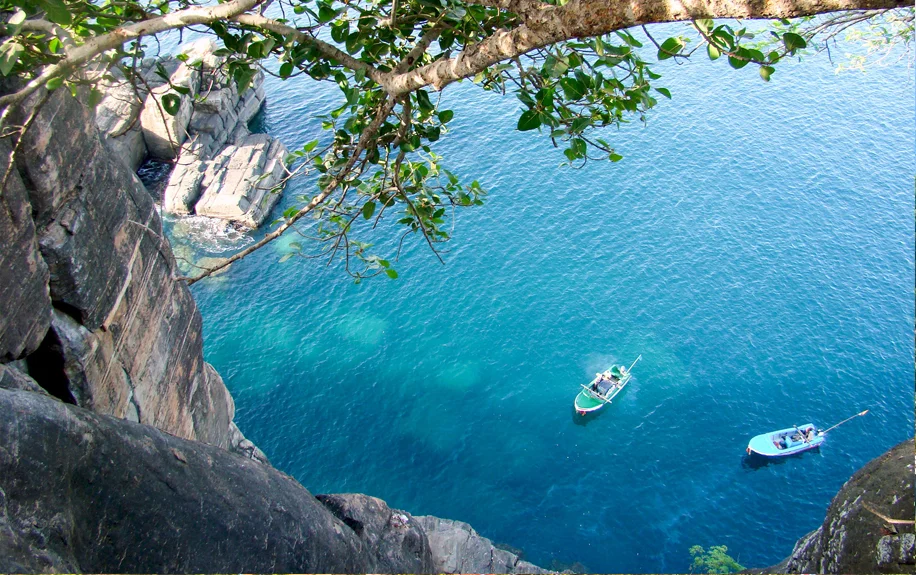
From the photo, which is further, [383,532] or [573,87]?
[383,532]

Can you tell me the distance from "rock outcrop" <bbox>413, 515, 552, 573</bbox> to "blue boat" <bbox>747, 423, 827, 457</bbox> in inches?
480

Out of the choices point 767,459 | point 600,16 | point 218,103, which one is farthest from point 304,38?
point 218,103

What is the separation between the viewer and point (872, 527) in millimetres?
6359

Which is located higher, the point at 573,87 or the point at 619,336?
the point at 573,87

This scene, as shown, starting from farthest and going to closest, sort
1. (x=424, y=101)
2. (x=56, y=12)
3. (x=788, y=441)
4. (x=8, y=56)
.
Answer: (x=788, y=441) < (x=424, y=101) < (x=8, y=56) < (x=56, y=12)

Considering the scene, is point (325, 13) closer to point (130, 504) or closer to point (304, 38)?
point (304, 38)

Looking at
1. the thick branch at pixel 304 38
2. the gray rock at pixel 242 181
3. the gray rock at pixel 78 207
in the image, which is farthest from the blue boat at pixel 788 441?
the thick branch at pixel 304 38

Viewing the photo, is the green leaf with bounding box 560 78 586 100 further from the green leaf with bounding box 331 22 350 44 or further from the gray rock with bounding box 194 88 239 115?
the gray rock with bounding box 194 88 239 115

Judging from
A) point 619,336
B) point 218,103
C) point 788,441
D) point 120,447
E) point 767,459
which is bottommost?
point 767,459

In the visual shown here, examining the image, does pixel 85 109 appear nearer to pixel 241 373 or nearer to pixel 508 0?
pixel 508 0

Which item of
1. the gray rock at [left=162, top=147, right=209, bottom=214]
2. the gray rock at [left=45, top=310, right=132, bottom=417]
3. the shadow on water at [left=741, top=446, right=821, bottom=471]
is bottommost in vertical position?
the shadow on water at [left=741, top=446, right=821, bottom=471]

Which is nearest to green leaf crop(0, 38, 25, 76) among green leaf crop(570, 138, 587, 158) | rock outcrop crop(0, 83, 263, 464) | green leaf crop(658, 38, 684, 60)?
rock outcrop crop(0, 83, 263, 464)

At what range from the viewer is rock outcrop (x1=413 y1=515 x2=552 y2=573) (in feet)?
84.6

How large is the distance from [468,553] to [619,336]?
52.5ft
